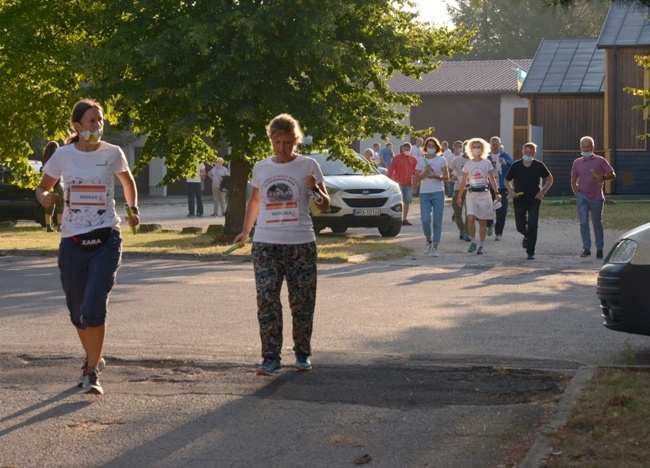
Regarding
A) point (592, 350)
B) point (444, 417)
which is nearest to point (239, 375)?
point (444, 417)

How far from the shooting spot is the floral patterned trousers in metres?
8.06

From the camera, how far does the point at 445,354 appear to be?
9.08m

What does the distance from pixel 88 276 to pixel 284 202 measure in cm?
140

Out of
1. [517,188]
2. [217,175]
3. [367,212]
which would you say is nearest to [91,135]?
[517,188]

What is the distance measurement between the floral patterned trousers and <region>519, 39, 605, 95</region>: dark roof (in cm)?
3781

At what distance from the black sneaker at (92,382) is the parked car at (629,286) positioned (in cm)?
364

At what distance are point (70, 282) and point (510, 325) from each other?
455 cm

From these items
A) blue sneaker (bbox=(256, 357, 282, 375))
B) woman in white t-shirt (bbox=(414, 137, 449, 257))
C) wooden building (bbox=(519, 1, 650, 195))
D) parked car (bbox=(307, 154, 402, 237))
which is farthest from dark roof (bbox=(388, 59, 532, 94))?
blue sneaker (bbox=(256, 357, 282, 375))

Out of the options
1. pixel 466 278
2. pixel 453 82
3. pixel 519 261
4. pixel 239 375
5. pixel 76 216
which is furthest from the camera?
pixel 453 82

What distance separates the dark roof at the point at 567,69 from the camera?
4500 cm

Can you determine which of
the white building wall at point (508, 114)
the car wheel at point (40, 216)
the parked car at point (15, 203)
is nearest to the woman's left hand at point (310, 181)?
the car wheel at point (40, 216)

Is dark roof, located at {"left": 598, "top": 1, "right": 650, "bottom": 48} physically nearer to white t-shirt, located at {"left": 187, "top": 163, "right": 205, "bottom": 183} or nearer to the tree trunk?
white t-shirt, located at {"left": 187, "top": 163, "right": 205, "bottom": 183}

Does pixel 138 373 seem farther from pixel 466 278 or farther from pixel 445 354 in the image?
pixel 466 278

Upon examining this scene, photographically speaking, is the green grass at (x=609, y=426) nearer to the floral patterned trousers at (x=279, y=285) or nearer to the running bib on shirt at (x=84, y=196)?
the floral patterned trousers at (x=279, y=285)
